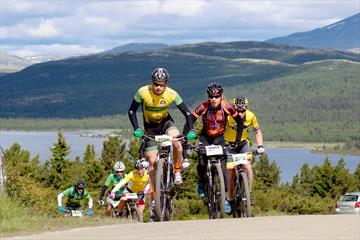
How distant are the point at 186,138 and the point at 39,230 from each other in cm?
351

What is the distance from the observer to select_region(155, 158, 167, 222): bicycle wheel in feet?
42.8

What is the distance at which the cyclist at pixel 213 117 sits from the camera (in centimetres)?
1332

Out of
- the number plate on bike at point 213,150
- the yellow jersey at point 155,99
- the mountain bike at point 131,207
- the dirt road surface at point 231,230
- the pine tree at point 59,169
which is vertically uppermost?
the yellow jersey at point 155,99

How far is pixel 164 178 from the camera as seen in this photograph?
13305mm

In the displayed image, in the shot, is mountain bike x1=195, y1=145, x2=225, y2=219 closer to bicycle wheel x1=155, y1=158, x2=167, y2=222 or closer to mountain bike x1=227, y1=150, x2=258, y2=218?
mountain bike x1=227, y1=150, x2=258, y2=218

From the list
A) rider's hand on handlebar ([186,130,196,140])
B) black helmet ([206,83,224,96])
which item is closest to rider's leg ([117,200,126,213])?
rider's hand on handlebar ([186,130,196,140])

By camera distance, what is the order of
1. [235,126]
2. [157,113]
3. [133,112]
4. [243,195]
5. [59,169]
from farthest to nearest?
[59,169] < [235,126] < [243,195] < [133,112] < [157,113]

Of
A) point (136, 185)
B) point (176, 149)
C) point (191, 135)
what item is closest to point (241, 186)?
point (176, 149)

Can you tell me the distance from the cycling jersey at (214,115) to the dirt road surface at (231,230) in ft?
7.55

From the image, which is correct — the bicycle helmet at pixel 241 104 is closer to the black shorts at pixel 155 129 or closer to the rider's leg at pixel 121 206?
the black shorts at pixel 155 129

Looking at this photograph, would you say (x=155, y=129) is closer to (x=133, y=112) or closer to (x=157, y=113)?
(x=157, y=113)

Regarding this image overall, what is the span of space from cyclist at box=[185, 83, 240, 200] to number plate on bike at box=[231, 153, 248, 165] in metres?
0.40

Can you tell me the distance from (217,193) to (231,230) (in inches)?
125

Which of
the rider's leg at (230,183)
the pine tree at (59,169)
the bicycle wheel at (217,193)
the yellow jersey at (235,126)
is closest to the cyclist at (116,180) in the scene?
the yellow jersey at (235,126)
